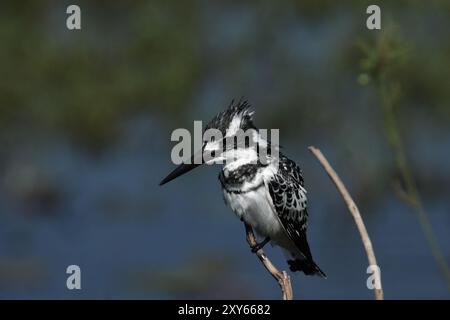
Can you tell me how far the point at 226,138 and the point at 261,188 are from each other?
1.34ft

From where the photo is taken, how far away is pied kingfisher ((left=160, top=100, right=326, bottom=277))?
3.05 m

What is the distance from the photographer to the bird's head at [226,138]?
9.88 feet

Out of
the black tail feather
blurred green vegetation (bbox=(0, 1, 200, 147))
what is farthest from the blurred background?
the black tail feather

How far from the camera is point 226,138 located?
10.0 feet

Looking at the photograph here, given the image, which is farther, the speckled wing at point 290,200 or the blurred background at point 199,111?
the blurred background at point 199,111

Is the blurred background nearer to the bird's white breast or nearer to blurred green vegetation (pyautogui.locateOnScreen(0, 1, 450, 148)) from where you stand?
blurred green vegetation (pyautogui.locateOnScreen(0, 1, 450, 148))

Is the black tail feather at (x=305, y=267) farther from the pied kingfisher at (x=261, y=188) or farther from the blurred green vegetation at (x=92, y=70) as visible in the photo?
the blurred green vegetation at (x=92, y=70)

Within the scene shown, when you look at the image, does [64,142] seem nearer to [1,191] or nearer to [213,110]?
[1,191]

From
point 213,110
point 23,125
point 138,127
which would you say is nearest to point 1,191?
point 23,125

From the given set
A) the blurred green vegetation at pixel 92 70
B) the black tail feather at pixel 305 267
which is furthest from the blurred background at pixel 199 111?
the black tail feather at pixel 305 267

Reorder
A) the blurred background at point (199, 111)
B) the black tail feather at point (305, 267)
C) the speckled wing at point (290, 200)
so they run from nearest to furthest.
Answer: the speckled wing at point (290, 200)
the black tail feather at point (305, 267)
the blurred background at point (199, 111)

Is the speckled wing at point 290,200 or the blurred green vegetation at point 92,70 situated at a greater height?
the blurred green vegetation at point 92,70

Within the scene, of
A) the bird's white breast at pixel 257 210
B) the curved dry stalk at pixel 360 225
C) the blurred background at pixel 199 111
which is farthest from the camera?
the blurred background at pixel 199 111

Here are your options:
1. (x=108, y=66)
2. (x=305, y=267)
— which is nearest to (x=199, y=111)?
(x=108, y=66)
